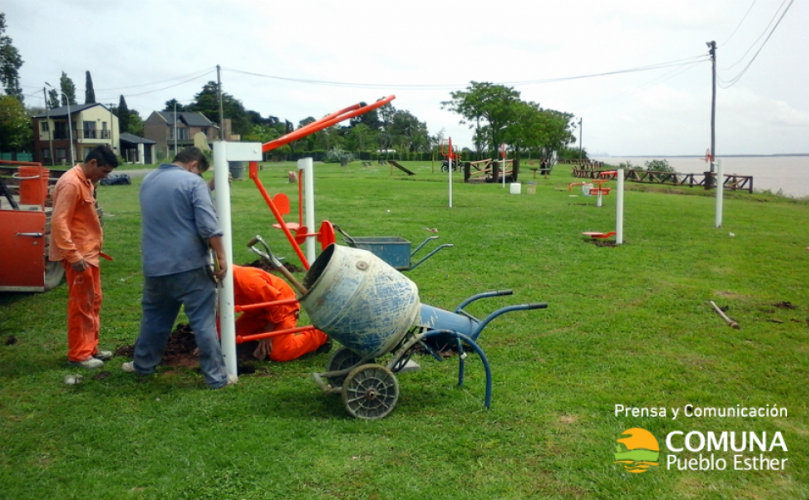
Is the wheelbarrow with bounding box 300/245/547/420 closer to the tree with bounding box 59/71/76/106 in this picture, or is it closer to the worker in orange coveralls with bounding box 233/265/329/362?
the worker in orange coveralls with bounding box 233/265/329/362

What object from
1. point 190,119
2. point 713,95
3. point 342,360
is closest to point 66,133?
point 190,119

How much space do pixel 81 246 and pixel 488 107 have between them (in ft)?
185

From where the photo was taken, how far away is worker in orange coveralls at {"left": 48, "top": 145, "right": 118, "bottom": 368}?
553cm

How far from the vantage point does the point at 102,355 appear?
5918 mm

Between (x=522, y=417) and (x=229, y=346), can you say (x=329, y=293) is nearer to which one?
(x=229, y=346)

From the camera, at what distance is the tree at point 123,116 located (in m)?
88.2

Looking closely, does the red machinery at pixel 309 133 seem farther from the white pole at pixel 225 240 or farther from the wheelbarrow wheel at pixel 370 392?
the wheelbarrow wheel at pixel 370 392

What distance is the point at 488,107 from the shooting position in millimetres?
59719

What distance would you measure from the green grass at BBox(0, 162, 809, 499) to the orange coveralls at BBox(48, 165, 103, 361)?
0.32 metres

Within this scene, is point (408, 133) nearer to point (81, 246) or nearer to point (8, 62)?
point (8, 62)

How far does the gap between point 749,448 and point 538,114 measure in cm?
6520

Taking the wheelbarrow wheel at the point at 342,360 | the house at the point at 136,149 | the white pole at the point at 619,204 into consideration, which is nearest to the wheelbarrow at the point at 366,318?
the wheelbarrow wheel at the point at 342,360

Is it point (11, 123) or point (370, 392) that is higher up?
point (11, 123)

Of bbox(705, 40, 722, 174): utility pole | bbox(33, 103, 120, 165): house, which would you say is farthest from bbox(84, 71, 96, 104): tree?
bbox(705, 40, 722, 174): utility pole
